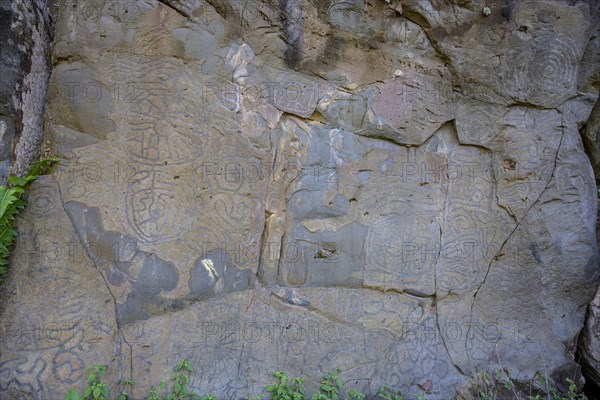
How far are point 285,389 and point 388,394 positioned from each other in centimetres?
76

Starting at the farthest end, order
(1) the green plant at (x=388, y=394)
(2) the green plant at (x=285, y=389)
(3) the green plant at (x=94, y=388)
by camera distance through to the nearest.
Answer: (1) the green plant at (x=388, y=394) → (2) the green plant at (x=285, y=389) → (3) the green plant at (x=94, y=388)

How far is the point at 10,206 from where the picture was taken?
302cm

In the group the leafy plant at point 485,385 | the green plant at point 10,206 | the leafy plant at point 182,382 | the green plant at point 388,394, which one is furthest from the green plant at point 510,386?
the green plant at point 10,206

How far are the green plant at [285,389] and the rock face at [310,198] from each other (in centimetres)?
8

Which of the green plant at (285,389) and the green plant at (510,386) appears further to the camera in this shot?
the green plant at (510,386)

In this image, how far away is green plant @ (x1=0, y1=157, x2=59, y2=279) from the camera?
2.94m

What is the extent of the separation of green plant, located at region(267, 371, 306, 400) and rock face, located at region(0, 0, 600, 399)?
0.08m

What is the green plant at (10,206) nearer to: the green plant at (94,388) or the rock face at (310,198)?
the rock face at (310,198)

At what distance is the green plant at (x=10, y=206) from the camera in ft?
9.63

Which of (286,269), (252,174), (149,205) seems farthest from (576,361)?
→ (149,205)

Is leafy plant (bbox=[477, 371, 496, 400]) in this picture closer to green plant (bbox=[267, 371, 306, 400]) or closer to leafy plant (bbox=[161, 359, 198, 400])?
green plant (bbox=[267, 371, 306, 400])

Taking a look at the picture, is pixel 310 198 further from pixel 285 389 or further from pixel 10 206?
pixel 10 206

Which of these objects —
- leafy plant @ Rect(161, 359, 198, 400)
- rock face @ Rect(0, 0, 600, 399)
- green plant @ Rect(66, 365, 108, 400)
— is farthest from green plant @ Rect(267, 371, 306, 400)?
green plant @ Rect(66, 365, 108, 400)

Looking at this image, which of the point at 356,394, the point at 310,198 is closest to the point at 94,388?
the point at 356,394
